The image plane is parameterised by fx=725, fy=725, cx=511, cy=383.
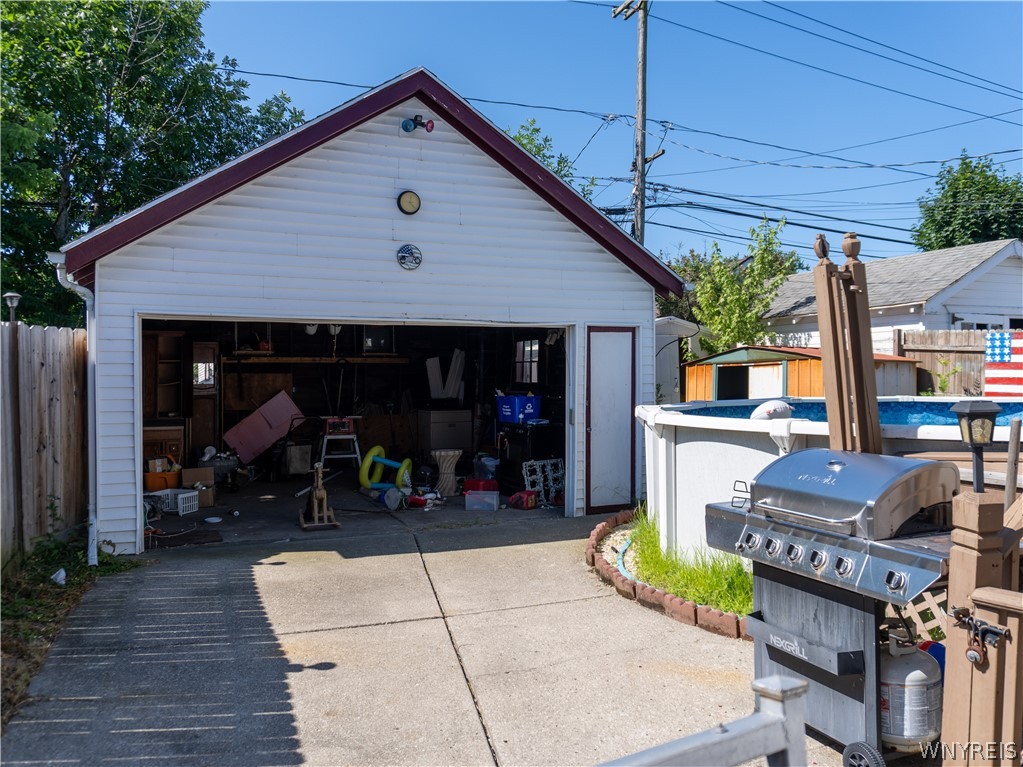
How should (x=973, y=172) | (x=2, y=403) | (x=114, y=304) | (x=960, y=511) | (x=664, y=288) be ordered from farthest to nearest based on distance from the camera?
(x=973, y=172) < (x=664, y=288) < (x=114, y=304) < (x=2, y=403) < (x=960, y=511)

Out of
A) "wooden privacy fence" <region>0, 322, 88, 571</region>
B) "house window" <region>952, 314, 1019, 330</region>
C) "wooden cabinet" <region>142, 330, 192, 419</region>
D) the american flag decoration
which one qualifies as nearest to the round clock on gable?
"wooden privacy fence" <region>0, 322, 88, 571</region>

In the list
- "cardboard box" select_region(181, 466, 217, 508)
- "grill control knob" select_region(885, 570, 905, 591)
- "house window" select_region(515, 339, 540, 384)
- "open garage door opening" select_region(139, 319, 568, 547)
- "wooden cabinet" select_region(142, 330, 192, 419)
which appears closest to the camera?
"grill control knob" select_region(885, 570, 905, 591)

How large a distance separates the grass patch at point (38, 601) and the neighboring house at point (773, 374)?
27.6 feet

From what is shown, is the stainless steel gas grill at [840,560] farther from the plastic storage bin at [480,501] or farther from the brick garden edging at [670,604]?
the plastic storage bin at [480,501]

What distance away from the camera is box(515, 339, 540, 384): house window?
1145 cm

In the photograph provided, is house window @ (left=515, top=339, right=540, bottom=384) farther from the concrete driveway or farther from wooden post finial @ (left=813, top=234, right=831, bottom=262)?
wooden post finial @ (left=813, top=234, right=831, bottom=262)

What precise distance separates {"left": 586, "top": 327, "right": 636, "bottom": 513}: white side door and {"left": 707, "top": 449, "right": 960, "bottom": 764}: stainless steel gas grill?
548 cm

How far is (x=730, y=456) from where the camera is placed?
5.23 meters

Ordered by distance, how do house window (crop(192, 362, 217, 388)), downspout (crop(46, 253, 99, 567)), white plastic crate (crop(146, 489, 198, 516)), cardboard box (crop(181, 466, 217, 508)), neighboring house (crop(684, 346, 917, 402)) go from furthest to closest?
house window (crop(192, 362, 217, 388))
neighboring house (crop(684, 346, 917, 402))
cardboard box (crop(181, 466, 217, 508))
white plastic crate (crop(146, 489, 198, 516))
downspout (crop(46, 253, 99, 567))

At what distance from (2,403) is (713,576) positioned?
5.65 metres

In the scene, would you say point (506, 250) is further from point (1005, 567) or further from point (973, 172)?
point (973, 172)

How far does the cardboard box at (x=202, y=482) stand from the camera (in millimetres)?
9562

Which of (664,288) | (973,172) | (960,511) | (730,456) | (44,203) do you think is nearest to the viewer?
(960,511)

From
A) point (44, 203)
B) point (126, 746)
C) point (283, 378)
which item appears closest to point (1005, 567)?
point (126, 746)
